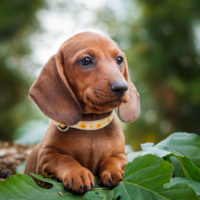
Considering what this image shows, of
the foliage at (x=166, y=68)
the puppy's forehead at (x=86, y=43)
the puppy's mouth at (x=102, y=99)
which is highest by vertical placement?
the puppy's forehead at (x=86, y=43)

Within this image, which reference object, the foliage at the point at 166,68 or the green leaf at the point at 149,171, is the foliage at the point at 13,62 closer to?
the foliage at the point at 166,68

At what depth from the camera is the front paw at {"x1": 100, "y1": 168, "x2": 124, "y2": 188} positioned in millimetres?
1231

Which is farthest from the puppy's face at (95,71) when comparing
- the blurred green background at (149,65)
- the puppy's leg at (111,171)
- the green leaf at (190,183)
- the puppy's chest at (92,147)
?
the blurred green background at (149,65)

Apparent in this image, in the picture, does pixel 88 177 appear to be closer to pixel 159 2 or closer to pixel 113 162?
pixel 113 162

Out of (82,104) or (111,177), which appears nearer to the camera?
(111,177)

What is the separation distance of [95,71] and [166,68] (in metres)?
4.42

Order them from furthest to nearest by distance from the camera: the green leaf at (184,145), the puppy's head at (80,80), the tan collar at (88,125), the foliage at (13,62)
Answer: the foliage at (13,62), the green leaf at (184,145), the tan collar at (88,125), the puppy's head at (80,80)

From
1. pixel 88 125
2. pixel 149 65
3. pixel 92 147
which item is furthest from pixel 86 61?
pixel 149 65

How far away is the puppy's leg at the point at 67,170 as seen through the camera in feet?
3.82

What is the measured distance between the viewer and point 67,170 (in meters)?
1.22

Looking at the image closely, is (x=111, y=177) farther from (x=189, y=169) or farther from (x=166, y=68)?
(x=166, y=68)

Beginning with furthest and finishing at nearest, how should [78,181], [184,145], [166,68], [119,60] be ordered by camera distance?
[166,68]
[184,145]
[119,60]
[78,181]

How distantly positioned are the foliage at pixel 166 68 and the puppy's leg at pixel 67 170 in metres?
4.00

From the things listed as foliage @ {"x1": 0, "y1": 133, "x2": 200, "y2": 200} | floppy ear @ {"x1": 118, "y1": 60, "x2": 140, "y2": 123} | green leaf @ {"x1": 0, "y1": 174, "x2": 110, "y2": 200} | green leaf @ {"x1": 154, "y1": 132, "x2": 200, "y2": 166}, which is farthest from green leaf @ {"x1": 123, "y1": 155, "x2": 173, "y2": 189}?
green leaf @ {"x1": 154, "y1": 132, "x2": 200, "y2": 166}
